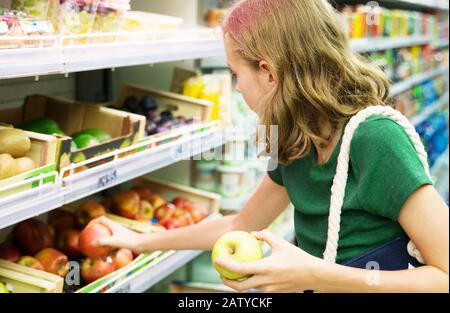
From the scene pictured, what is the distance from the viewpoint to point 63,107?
2.08 m

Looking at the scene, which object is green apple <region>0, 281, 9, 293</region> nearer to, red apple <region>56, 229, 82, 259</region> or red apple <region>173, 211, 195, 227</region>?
red apple <region>56, 229, 82, 259</region>

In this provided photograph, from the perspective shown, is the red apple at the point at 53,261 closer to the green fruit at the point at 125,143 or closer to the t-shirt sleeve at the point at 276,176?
the green fruit at the point at 125,143

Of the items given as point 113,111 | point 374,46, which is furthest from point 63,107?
point 374,46

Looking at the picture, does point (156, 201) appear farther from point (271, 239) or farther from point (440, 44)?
point (440, 44)

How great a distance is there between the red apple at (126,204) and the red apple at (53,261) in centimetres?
46

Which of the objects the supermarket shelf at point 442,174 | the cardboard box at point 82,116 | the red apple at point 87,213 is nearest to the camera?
the cardboard box at point 82,116

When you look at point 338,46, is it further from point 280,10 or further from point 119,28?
point 119,28

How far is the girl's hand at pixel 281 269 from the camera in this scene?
1.12 m

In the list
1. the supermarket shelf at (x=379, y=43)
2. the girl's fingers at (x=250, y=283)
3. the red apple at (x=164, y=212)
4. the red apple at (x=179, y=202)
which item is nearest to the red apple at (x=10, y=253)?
the red apple at (x=164, y=212)

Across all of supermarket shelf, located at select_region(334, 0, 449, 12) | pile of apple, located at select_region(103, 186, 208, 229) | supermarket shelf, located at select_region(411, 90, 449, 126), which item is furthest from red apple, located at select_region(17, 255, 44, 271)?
supermarket shelf, located at select_region(411, 90, 449, 126)

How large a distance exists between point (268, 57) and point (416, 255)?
0.49 meters

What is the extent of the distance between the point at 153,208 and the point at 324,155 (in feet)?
3.81

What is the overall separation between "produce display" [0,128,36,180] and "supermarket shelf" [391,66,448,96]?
371 cm
